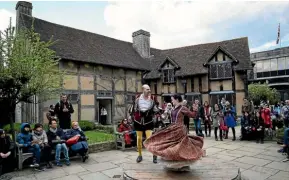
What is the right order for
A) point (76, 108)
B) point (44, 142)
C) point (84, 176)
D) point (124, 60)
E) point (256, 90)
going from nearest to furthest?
point (84, 176)
point (44, 142)
point (76, 108)
point (124, 60)
point (256, 90)

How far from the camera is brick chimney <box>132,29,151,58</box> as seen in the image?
2434 centimetres

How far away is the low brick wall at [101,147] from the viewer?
796 centimetres

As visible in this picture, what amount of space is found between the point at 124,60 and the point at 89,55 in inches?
147

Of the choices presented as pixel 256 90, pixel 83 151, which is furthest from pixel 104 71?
pixel 256 90

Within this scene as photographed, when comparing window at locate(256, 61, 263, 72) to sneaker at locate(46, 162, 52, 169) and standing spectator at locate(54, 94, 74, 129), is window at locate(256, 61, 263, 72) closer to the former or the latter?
standing spectator at locate(54, 94, 74, 129)

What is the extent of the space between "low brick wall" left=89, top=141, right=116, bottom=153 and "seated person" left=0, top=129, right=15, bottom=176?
8.36 ft

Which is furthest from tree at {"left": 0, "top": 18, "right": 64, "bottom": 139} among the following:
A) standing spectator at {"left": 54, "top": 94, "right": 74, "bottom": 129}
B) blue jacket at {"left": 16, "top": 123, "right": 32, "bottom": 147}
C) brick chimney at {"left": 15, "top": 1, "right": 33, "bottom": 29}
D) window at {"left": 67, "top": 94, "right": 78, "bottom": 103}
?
brick chimney at {"left": 15, "top": 1, "right": 33, "bottom": 29}

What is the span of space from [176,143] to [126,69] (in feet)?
51.2

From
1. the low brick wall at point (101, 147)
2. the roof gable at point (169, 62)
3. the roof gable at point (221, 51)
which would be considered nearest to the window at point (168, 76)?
the roof gable at point (169, 62)

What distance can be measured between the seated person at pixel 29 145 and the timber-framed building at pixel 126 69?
8.27m

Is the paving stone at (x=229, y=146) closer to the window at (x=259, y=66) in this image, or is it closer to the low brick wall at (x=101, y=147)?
the low brick wall at (x=101, y=147)

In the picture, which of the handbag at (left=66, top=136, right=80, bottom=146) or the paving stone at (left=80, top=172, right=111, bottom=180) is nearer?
the paving stone at (left=80, top=172, right=111, bottom=180)

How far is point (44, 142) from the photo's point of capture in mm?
6387

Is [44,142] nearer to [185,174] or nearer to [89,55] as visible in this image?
[185,174]
